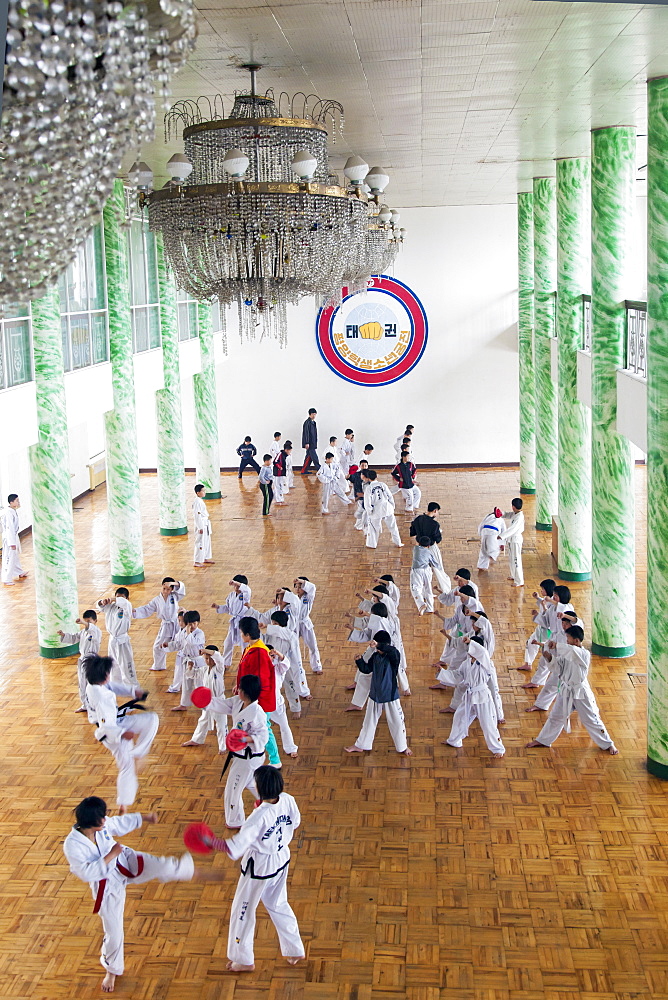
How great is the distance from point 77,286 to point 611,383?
6.39 metres

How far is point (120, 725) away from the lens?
7.86m

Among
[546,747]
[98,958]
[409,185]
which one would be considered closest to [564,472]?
[546,747]

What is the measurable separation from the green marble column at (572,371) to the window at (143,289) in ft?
19.5

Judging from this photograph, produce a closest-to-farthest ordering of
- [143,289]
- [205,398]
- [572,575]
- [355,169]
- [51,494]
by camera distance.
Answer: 1. [355,169]
2. [51,494]
3. [572,575]
4. [143,289]
5. [205,398]

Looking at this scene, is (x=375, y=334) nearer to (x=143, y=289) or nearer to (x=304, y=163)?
(x=143, y=289)

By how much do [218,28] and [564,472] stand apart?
794 cm

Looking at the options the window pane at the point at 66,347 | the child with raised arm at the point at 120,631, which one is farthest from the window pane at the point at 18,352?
the child with raised arm at the point at 120,631

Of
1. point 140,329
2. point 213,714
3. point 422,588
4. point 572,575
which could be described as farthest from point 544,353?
point 213,714

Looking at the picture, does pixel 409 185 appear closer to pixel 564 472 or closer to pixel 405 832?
pixel 564 472

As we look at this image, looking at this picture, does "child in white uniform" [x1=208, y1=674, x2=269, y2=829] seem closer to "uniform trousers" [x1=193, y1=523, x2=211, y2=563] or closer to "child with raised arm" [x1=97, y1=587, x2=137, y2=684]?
"child with raised arm" [x1=97, y1=587, x2=137, y2=684]

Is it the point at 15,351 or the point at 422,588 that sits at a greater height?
the point at 15,351

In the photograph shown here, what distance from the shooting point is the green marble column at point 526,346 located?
19266 mm

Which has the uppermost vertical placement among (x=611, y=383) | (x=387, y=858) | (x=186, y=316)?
(x=186, y=316)

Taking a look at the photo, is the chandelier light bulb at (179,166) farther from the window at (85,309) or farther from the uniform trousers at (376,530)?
the uniform trousers at (376,530)
